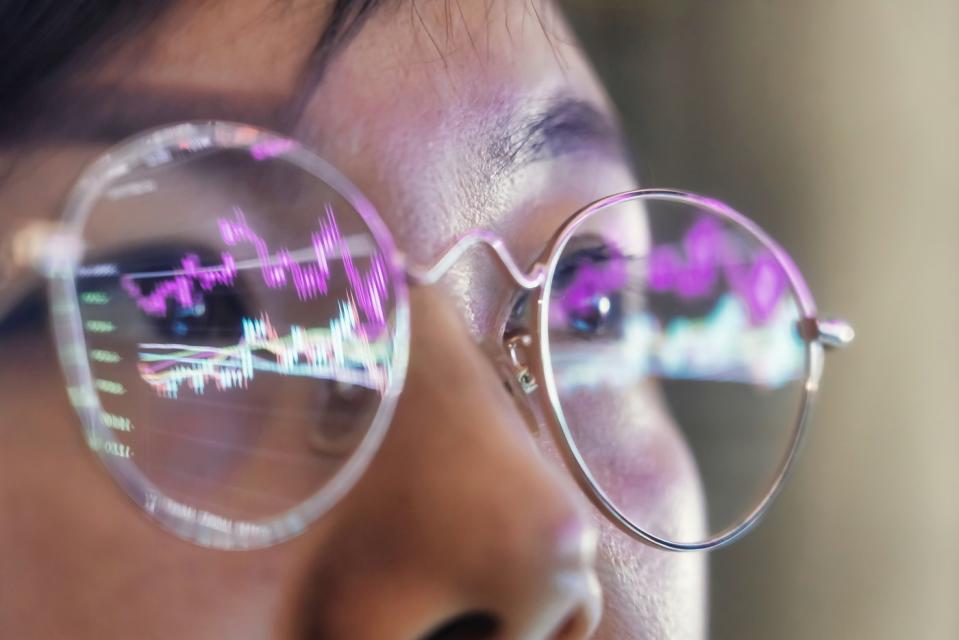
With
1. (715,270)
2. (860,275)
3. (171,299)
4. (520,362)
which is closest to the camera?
(171,299)

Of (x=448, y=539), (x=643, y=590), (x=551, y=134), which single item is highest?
(x=551, y=134)

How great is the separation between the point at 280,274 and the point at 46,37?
0.15 meters

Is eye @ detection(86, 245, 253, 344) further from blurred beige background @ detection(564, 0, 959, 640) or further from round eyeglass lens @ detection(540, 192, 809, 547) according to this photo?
blurred beige background @ detection(564, 0, 959, 640)

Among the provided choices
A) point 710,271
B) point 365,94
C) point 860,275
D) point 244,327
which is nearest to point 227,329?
point 244,327

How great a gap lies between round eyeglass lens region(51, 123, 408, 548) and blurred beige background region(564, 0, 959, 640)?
1.65ft

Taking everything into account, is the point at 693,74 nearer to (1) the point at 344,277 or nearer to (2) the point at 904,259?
(2) the point at 904,259

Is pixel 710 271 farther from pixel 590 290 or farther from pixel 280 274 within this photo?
pixel 280 274

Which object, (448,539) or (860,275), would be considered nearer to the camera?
(448,539)

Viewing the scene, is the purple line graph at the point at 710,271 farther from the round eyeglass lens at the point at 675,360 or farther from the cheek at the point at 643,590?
the cheek at the point at 643,590

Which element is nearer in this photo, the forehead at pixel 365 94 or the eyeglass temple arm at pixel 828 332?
the forehead at pixel 365 94

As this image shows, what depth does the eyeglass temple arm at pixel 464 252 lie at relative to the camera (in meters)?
0.41

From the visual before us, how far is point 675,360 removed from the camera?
670 millimetres

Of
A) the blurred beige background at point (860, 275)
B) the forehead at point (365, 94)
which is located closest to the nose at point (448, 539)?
the forehead at point (365, 94)

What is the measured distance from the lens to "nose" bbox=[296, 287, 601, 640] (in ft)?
1.16
